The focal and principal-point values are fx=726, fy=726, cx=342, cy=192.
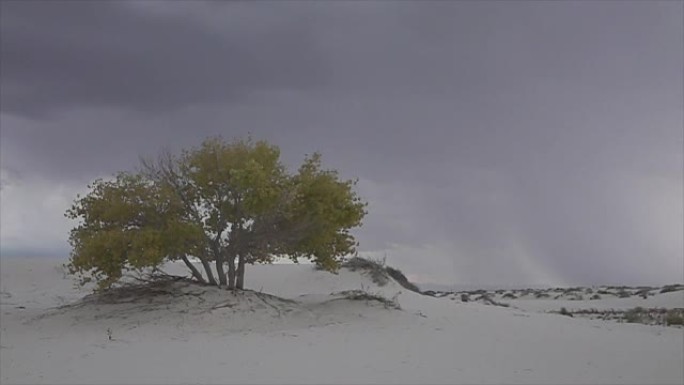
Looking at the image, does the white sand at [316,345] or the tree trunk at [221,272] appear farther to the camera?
the tree trunk at [221,272]

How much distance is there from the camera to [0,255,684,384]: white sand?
39.2 feet

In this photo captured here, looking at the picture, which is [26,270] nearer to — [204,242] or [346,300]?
[204,242]

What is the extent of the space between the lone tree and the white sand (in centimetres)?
141

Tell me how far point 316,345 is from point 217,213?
6523 mm

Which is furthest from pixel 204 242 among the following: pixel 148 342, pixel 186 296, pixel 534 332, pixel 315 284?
pixel 315 284

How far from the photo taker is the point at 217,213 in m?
20.1

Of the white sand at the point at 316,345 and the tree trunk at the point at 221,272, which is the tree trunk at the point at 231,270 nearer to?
the tree trunk at the point at 221,272

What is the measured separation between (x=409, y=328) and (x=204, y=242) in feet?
20.4

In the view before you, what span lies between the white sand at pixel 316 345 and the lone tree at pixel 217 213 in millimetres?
1411

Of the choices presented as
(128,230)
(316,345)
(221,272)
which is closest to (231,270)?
(221,272)

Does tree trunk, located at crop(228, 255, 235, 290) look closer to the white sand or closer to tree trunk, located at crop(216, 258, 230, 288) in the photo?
tree trunk, located at crop(216, 258, 230, 288)

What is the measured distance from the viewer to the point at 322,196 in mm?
20266

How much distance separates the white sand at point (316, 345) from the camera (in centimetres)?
1195

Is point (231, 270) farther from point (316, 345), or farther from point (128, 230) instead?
point (316, 345)
